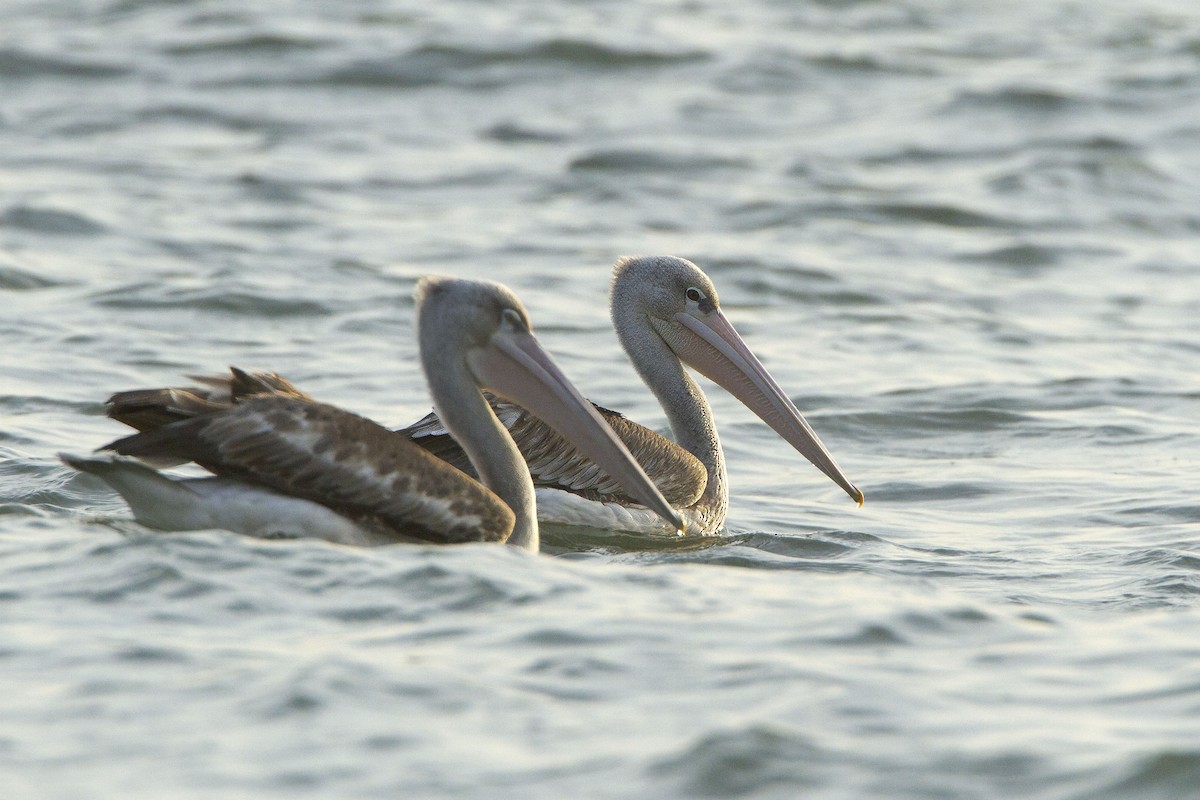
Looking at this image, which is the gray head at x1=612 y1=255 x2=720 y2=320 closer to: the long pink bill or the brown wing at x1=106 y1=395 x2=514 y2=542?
the long pink bill

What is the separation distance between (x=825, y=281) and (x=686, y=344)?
5.11 metres

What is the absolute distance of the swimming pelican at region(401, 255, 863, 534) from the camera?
7.14m

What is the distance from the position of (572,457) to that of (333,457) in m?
1.50

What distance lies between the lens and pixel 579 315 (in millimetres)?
11727

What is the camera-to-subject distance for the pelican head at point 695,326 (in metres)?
7.78

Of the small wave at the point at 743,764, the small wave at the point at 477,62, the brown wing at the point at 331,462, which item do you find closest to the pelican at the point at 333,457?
the brown wing at the point at 331,462

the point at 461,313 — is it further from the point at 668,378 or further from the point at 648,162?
the point at 648,162

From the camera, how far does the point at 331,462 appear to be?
5.81 metres

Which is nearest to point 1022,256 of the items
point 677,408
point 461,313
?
point 677,408

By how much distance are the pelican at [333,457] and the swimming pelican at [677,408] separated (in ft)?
3.14

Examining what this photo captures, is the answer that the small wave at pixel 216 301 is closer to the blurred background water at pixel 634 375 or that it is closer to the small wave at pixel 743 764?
the blurred background water at pixel 634 375

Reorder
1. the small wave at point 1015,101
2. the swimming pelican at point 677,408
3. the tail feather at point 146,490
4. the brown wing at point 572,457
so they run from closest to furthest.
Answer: the tail feather at point 146,490 < the brown wing at point 572,457 < the swimming pelican at point 677,408 < the small wave at point 1015,101

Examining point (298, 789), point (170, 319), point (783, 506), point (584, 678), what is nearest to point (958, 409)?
point (783, 506)

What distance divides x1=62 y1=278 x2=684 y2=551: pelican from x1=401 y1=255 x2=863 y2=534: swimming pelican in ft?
3.14
